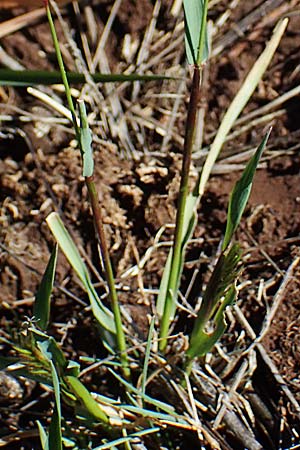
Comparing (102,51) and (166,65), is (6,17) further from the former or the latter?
(166,65)

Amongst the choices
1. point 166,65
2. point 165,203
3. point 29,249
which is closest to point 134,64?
point 166,65

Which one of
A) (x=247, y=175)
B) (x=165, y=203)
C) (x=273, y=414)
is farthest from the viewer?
(x=165, y=203)

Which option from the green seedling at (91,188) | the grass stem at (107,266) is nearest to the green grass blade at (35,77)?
the green seedling at (91,188)

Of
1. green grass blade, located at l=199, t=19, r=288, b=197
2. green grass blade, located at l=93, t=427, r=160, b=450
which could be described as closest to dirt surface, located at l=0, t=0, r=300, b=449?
green grass blade, located at l=93, t=427, r=160, b=450

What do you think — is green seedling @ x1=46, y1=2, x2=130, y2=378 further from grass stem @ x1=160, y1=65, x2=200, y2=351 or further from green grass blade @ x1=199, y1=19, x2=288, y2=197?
green grass blade @ x1=199, y1=19, x2=288, y2=197

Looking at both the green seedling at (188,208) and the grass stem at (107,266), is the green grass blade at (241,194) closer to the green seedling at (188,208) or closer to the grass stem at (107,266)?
the green seedling at (188,208)

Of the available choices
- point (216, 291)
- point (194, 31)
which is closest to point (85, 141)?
point (194, 31)
